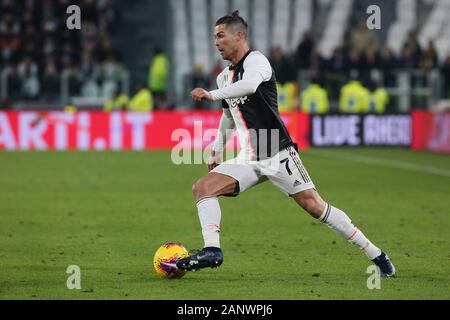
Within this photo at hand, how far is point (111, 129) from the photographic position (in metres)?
26.9

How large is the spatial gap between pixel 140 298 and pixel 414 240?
14.5 feet

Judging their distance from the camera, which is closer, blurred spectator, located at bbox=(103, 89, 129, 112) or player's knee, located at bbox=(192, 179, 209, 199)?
player's knee, located at bbox=(192, 179, 209, 199)

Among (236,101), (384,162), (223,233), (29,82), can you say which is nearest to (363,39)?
(384,162)

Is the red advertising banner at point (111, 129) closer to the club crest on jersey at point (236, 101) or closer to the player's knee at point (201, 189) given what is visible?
the club crest on jersey at point (236, 101)

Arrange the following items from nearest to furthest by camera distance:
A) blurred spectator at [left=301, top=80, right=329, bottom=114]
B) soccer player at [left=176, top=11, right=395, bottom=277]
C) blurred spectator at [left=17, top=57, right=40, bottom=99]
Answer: soccer player at [left=176, top=11, right=395, bottom=277], blurred spectator at [left=17, top=57, right=40, bottom=99], blurred spectator at [left=301, top=80, right=329, bottom=114]

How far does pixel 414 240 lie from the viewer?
36.4 feet

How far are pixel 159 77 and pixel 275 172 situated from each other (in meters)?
21.2

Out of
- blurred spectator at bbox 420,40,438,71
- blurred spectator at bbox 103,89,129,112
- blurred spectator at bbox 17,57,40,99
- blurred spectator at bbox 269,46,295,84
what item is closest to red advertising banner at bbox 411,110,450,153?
blurred spectator at bbox 420,40,438,71

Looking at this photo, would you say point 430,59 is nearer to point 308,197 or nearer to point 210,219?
point 308,197

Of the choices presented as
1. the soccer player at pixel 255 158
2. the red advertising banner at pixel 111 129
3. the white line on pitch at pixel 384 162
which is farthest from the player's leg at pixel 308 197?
the red advertising banner at pixel 111 129

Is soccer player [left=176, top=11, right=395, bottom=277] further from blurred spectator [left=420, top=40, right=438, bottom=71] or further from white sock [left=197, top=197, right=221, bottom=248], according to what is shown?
blurred spectator [left=420, top=40, right=438, bottom=71]

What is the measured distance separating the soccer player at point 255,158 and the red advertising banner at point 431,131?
648 inches

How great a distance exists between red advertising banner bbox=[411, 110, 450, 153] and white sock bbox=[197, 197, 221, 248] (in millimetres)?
16845

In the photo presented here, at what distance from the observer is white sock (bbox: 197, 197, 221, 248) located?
8.29 metres
